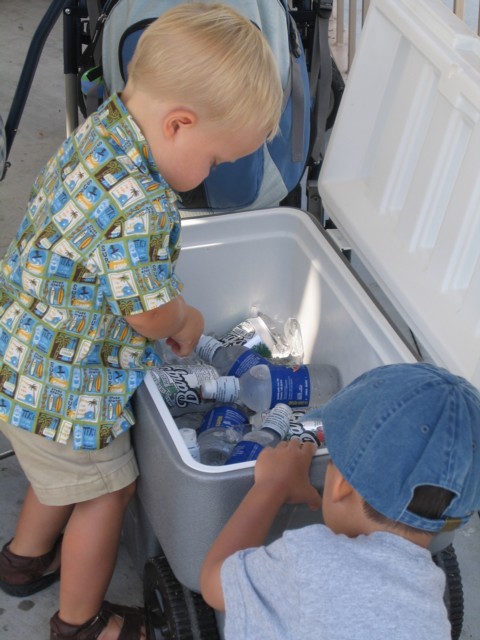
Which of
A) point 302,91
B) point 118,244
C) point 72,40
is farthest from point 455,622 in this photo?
point 72,40

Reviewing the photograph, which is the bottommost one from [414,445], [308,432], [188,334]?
[308,432]

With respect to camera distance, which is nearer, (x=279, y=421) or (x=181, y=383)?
(x=279, y=421)

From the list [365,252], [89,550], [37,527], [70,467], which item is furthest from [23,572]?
[365,252]

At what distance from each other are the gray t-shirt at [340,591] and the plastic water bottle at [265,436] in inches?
12.7

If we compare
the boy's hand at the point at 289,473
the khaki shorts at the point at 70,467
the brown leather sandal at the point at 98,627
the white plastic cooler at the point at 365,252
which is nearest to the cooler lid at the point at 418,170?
the white plastic cooler at the point at 365,252

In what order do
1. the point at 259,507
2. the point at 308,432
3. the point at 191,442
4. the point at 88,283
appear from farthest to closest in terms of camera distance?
the point at 308,432 → the point at 191,442 → the point at 88,283 → the point at 259,507

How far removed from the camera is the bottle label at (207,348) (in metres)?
1.78

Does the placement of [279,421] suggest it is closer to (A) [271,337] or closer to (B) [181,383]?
(B) [181,383]

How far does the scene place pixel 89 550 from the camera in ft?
4.89

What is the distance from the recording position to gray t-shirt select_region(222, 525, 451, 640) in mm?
955

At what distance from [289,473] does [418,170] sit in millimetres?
598

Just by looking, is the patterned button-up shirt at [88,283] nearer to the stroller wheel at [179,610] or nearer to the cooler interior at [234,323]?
the cooler interior at [234,323]

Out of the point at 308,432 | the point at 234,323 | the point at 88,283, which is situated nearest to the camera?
the point at 88,283

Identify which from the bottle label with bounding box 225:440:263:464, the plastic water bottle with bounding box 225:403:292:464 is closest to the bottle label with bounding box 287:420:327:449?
the plastic water bottle with bounding box 225:403:292:464
